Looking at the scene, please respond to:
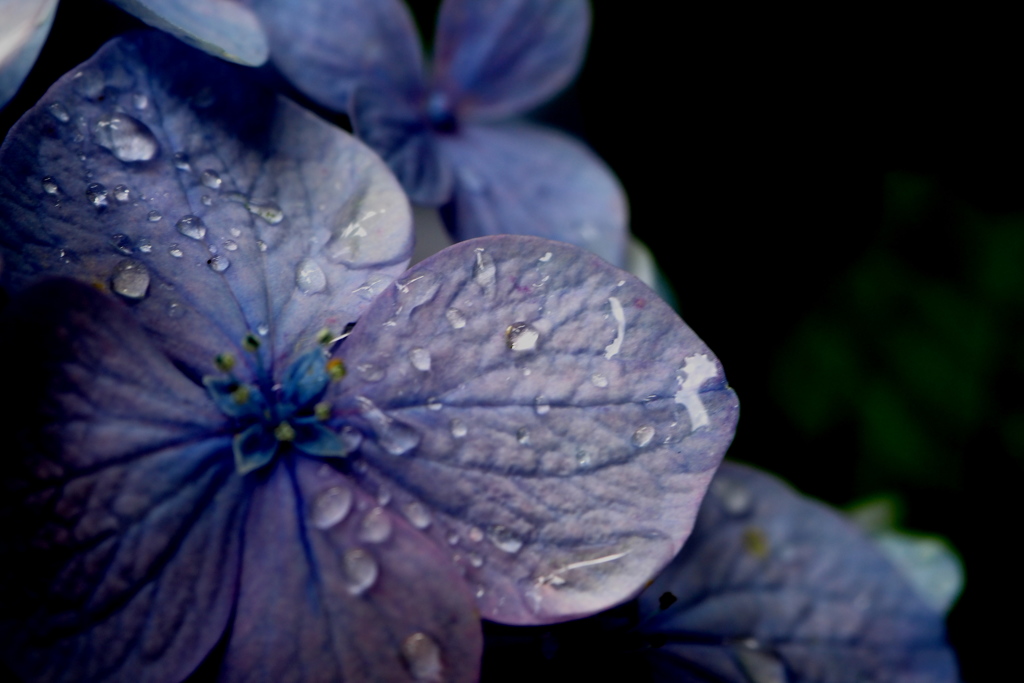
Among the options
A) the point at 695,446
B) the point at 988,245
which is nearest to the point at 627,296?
the point at 695,446

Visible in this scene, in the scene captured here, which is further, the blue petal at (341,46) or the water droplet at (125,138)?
the blue petal at (341,46)

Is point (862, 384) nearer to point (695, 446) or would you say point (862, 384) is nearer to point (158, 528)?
point (695, 446)

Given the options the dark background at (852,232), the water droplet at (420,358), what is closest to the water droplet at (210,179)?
the water droplet at (420,358)

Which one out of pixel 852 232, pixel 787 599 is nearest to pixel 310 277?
pixel 787 599

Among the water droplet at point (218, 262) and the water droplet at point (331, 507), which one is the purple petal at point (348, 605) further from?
the water droplet at point (218, 262)

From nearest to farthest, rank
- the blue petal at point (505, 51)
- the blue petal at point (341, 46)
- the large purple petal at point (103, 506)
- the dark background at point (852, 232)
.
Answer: the large purple petal at point (103, 506) → the blue petal at point (341, 46) → the blue petal at point (505, 51) → the dark background at point (852, 232)

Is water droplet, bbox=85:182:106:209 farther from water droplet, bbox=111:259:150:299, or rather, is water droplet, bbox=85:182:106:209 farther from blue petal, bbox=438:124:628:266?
blue petal, bbox=438:124:628:266

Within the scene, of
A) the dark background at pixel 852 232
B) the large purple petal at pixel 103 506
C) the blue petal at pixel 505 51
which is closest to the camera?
the large purple petal at pixel 103 506

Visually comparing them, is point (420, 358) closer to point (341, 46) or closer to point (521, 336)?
point (521, 336)
